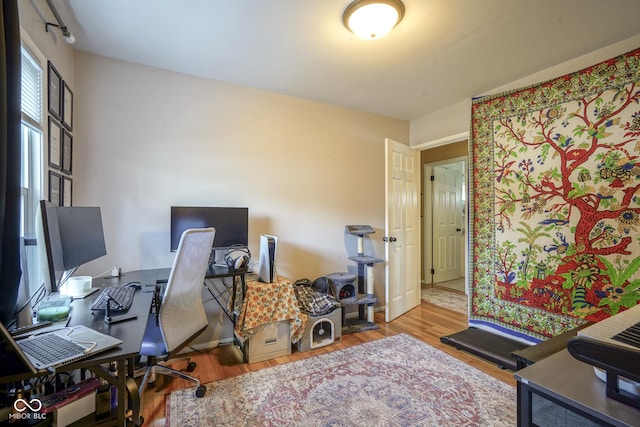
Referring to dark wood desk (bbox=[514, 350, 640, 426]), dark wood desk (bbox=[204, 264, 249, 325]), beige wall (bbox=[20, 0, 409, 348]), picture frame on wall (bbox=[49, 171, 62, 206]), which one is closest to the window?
picture frame on wall (bbox=[49, 171, 62, 206])

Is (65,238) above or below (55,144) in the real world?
below

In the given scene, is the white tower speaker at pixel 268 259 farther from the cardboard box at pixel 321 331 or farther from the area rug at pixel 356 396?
the area rug at pixel 356 396

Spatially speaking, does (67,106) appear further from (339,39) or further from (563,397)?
(563,397)

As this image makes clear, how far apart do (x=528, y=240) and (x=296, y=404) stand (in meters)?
2.43

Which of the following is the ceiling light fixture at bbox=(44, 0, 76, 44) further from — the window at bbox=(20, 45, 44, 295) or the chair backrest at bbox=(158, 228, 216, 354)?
the chair backrest at bbox=(158, 228, 216, 354)

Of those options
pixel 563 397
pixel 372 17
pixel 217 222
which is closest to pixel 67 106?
pixel 217 222

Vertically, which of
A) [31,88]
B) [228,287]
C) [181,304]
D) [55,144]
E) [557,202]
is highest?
[31,88]

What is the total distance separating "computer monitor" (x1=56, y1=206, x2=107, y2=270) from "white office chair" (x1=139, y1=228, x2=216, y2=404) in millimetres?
517

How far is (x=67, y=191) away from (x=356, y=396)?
2.54 meters

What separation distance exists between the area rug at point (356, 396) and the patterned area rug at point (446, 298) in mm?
1517

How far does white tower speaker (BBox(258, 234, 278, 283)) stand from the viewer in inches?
94.4

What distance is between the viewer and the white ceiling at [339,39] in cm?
175

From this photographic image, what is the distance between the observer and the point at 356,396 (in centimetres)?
190

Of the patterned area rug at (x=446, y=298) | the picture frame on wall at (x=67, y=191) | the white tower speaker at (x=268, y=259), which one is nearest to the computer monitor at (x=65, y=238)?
the picture frame on wall at (x=67, y=191)
